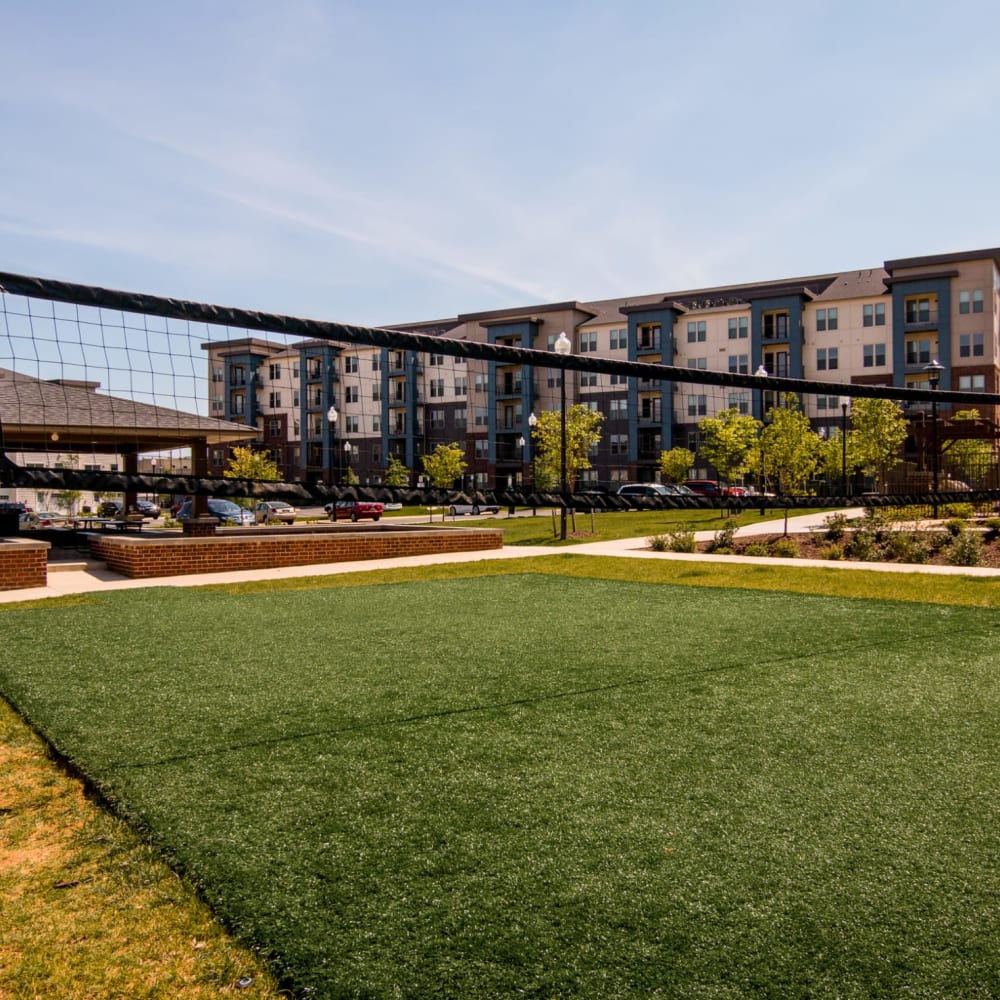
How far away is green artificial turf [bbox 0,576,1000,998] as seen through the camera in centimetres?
231

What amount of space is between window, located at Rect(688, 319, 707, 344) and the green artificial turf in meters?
53.6

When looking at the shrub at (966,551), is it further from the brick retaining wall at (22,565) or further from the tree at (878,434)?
the tree at (878,434)

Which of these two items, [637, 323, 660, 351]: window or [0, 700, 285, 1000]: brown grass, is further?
[637, 323, 660, 351]: window

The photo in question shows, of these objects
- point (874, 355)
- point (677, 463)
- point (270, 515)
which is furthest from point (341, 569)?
point (874, 355)

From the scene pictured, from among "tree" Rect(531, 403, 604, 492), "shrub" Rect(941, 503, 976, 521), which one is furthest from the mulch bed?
"tree" Rect(531, 403, 604, 492)

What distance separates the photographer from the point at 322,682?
213 inches

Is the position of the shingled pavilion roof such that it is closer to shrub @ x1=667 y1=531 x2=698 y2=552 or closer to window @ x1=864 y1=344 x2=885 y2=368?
shrub @ x1=667 y1=531 x2=698 y2=552

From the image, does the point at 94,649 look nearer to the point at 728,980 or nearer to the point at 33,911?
the point at 33,911

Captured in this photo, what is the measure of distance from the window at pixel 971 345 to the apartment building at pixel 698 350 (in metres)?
0.07

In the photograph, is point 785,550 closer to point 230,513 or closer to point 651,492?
point 651,492

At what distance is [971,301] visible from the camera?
49.1 meters

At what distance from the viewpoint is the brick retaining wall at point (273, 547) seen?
1299 centimetres

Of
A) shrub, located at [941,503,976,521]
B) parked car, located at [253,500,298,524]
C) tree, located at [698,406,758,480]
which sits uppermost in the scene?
tree, located at [698,406,758,480]

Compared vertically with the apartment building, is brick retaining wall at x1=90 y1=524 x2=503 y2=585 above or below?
below
